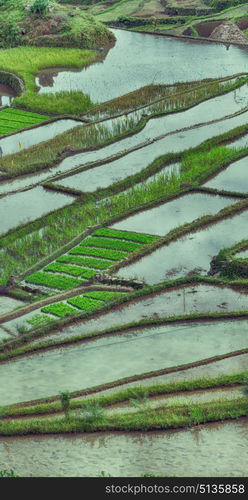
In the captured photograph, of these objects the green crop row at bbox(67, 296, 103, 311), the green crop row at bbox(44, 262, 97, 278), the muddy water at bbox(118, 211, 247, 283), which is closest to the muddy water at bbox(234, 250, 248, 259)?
the muddy water at bbox(118, 211, 247, 283)

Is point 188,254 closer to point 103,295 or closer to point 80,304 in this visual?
point 103,295

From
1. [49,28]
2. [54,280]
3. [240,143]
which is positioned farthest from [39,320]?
[49,28]

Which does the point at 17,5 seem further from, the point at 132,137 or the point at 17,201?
the point at 17,201

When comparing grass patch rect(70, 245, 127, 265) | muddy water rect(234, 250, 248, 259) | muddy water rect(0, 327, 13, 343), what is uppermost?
grass patch rect(70, 245, 127, 265)

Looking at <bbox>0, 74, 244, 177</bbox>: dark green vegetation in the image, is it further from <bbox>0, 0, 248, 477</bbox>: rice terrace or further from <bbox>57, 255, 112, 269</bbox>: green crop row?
<bbox>57, 255, 112, 269</bbox>: green crop row

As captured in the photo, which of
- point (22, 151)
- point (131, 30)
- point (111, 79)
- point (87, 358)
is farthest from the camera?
point (131, 30)

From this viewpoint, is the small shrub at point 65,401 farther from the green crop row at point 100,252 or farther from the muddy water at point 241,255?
the muddy water at point 241,255

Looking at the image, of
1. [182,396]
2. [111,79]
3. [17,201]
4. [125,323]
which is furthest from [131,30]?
[182,396]
